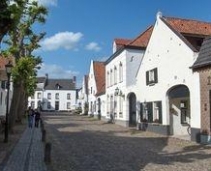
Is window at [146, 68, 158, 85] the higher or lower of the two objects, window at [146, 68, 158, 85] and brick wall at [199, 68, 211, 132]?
the higher

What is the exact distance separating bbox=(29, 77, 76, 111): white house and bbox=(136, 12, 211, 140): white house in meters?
78.0

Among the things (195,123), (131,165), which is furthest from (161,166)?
(195,123)

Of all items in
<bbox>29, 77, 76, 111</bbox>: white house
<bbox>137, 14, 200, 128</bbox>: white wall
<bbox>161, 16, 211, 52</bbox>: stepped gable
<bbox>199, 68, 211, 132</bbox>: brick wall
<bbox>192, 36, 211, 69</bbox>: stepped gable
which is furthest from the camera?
<bbox>29, 77, 76, 111</bbox>: white house

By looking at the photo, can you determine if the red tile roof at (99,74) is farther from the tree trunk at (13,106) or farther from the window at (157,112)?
the tree trunk at (13,106)

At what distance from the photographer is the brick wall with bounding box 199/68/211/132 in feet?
65.0

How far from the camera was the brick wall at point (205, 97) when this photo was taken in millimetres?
19812

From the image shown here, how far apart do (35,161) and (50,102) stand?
92.7 metres

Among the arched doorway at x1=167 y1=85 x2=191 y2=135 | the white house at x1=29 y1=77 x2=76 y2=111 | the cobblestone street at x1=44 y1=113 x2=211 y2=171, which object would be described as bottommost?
the cobblestone street at x1=44 y1=113 x2=211 y2=171

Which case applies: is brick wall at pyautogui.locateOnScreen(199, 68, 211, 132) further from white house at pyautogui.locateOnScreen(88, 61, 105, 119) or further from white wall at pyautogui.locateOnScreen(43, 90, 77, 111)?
white wall at pyautogui.locateOnScreen(43, 90, 77, 111)

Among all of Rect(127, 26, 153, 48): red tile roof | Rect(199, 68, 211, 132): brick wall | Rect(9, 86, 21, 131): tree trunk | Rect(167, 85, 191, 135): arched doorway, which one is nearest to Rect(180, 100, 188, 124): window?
Rect(167, 85, 191, 135): arched doorway

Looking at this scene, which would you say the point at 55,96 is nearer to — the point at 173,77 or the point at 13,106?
the point at 13,106

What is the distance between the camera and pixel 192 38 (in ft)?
78.6

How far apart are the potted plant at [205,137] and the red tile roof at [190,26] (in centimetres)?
711

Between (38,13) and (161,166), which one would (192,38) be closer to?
(38,13)
